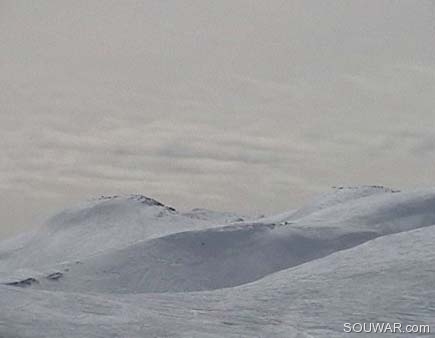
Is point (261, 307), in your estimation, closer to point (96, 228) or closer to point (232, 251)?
point (232, 251)

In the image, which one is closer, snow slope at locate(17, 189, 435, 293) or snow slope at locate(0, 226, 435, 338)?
snow slope at locate(0, 226, 435, 338)

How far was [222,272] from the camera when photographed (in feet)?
44.3

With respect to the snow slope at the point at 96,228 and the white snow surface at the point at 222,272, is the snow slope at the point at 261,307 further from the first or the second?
the snow slope at the point at 96,228

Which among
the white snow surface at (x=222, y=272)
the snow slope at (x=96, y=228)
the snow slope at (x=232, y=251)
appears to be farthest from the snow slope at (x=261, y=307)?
the snow slope at (x=96, y=228)

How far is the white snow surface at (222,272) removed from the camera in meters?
6.11

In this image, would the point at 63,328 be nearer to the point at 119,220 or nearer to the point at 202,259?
the point at 202,259

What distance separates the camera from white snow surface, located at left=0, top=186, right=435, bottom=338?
20.0ft

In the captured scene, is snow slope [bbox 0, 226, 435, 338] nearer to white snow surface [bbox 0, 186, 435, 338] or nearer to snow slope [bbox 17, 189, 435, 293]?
white snow surface [bbox 0, 186, 435, 338]

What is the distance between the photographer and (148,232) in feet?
56.6

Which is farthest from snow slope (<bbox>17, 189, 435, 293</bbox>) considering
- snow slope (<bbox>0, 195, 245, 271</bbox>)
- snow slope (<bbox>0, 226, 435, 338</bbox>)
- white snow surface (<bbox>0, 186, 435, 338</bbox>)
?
snow slope (<bbox>0, 226, 435, 338</bbox>)

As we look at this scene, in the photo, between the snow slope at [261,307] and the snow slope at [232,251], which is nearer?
the snow slope at [261,307]

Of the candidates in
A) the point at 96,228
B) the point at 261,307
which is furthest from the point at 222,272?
the point at 261,307

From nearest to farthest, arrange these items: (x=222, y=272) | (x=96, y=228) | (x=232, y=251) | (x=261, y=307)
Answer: (x=261, y=307)
(x=222, y=272)
(x=232, y=251)
(x=96, y=228)

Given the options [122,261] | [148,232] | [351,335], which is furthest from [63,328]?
[148,232]
